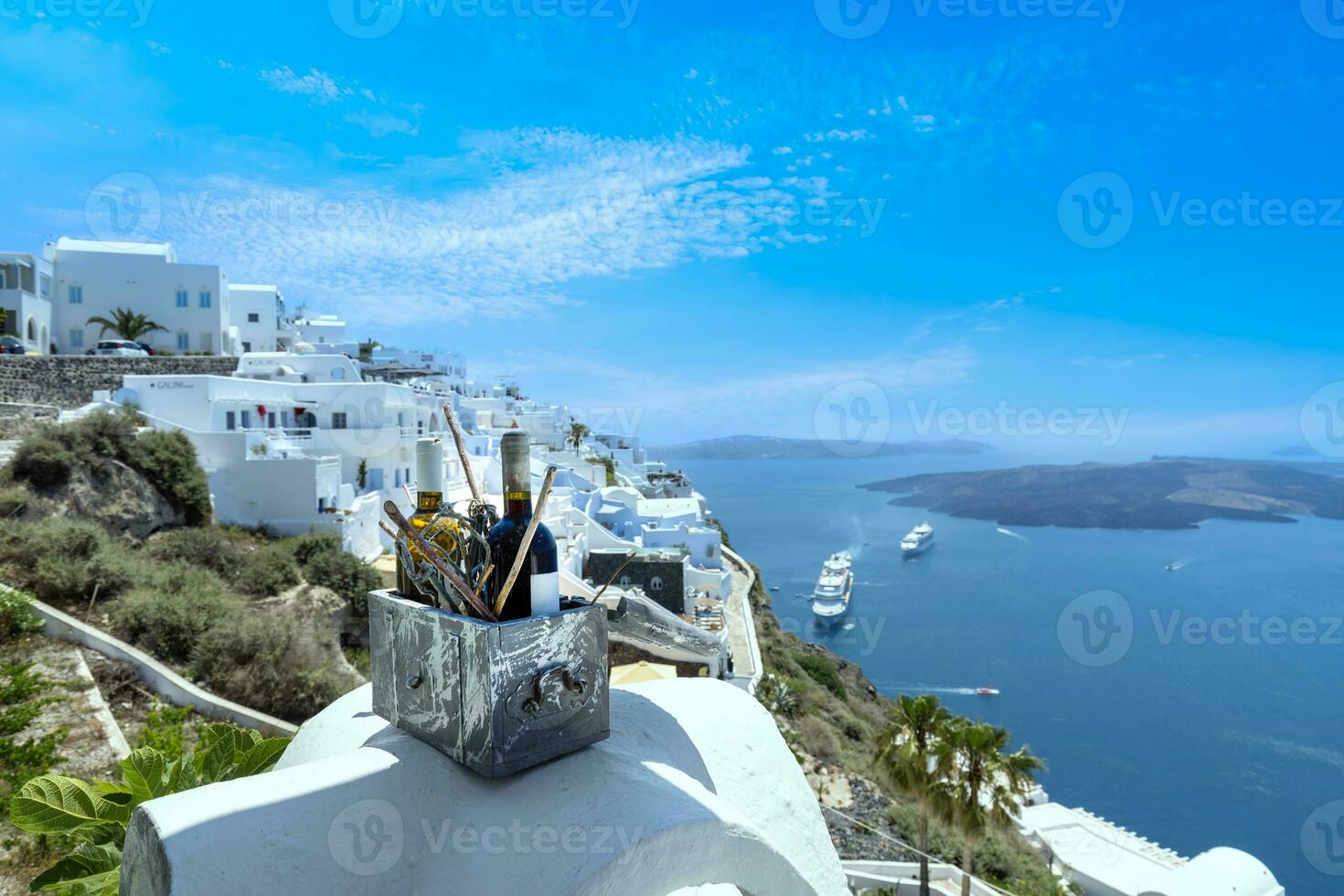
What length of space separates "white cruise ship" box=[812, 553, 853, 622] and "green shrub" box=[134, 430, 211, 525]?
49.5 m

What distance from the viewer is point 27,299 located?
29562mm

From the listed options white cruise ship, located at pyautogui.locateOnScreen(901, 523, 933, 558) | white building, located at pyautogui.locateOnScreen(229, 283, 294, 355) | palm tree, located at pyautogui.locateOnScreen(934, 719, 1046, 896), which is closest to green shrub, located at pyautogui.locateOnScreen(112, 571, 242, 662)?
Answer: palm tree, located at pyautogui.locateOnScreen(934, 719, 1046, 896)

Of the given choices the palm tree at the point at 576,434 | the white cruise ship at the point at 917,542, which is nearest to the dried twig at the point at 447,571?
the palm tree at the point at 576,434

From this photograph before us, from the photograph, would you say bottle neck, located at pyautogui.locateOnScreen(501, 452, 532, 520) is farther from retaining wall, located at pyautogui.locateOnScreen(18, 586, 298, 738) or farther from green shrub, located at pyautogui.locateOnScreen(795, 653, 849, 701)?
green shrub, located at pyautogui.locateOnScreen(795, 653, 849, 701)

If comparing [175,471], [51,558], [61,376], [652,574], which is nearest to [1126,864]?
[652,574]

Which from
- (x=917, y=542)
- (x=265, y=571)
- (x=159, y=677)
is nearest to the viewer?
(x=159, y=677)

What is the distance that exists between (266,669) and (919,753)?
11.3m

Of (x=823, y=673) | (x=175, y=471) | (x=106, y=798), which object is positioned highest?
(x=175, y=471)

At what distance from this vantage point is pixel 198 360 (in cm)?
2947

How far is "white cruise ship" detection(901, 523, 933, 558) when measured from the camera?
9138cm

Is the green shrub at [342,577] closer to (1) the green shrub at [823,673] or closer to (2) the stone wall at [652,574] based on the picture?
(2) the stone wall at [652,574]

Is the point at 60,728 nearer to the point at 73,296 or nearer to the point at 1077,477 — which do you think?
the point at 73,296

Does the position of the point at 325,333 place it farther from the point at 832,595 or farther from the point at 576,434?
the point at 832,595

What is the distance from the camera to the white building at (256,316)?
40.7 meters
